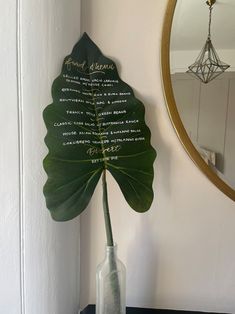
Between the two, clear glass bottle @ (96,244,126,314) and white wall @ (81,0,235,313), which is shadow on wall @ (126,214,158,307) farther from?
clear glass bottle @ (96,244,126,314)

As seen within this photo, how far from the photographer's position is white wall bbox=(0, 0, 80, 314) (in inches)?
27.5

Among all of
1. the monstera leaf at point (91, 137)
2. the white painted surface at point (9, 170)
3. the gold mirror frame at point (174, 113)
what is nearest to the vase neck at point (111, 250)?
the monstera leaf at point (91, 137)

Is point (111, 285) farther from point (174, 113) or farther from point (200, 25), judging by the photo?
point (200, 25)

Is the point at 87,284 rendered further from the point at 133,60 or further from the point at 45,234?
the point at 133,60

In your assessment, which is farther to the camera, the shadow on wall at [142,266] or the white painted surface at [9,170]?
the shadow on wall at [142,266]

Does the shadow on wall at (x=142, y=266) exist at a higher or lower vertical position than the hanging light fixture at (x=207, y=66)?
lower

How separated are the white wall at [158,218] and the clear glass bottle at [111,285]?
0.15 m

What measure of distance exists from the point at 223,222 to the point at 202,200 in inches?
3.7

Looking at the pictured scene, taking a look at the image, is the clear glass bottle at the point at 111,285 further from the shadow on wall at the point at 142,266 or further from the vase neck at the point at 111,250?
the shadow on wall at the point at 142,266

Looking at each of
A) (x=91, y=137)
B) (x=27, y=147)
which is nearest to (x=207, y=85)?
(x=91, y=137)

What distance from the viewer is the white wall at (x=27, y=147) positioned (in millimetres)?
698

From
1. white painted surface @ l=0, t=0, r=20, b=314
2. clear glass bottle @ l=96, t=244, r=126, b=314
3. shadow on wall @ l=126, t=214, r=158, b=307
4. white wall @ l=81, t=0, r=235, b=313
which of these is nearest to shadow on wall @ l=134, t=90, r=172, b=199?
white wall @ l=81, t=0, r=235, b=313

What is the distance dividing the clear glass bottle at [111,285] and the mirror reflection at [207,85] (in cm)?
38

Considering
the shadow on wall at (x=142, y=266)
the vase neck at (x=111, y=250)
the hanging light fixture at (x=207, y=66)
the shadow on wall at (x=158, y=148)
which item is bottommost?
the shadow on wall at (x=142, y=266)
